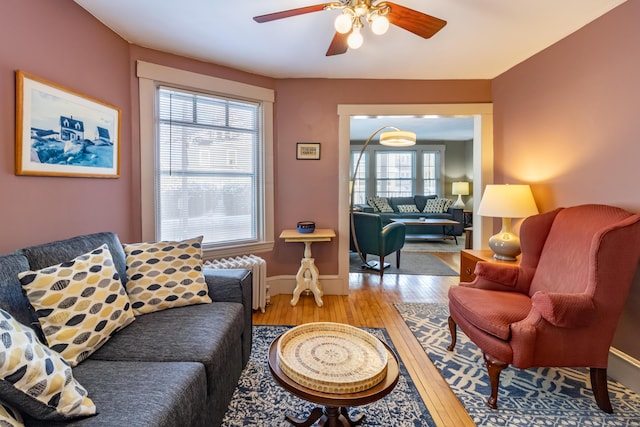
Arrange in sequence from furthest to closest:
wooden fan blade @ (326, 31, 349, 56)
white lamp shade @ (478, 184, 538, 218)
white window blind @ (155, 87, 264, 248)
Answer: white window blind @ (155, 87, 264, 248)
white lamp shade @ (478, 184, 538, 218)
wooden fan blade @ (326, 31, 349, 56)

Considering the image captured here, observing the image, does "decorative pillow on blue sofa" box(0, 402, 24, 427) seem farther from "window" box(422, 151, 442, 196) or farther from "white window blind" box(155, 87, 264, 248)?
"window" box(422, 151, 442, 196)

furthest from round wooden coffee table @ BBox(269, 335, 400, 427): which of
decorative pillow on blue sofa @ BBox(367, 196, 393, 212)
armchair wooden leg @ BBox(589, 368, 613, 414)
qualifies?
decorative pillow on blue sofa @ BBox(367, 196, 393, 212)

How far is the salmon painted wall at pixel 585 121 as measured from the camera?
6.39ft

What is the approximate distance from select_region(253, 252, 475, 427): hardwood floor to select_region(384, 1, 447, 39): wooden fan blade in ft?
6.86

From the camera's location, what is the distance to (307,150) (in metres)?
3.42

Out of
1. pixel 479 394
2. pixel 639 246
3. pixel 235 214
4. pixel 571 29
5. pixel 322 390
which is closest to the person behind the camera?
pixel 322 390

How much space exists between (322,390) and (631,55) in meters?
2.71

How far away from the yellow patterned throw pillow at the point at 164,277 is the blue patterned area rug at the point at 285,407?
595 mm

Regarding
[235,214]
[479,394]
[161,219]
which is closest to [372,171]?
[235,214]

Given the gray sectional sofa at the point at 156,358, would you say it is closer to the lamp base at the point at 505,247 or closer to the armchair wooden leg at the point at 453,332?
the armchair wooden leg at the point at 453,332

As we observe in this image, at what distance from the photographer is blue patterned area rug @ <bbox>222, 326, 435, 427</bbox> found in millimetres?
1580

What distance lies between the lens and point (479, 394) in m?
1.80

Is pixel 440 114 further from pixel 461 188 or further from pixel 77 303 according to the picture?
pixel 461 188

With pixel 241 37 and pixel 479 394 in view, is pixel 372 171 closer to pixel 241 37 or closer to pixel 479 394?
pixel 241 37
